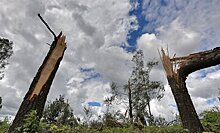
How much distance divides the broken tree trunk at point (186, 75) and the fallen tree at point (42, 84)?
11.9 ft

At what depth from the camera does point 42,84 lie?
258 inches

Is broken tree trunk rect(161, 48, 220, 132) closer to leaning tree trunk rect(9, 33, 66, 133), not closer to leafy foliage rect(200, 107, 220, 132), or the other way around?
leafy foliage rect(200, 107, 220, 132)

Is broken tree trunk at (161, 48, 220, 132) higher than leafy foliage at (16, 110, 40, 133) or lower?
higher

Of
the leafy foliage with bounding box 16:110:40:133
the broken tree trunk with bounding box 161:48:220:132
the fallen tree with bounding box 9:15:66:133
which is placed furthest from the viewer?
the broken tree trunk with bounding box 161:48:220:132

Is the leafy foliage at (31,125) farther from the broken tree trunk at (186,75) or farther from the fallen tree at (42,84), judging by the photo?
the broken tree trunk at (186,75)

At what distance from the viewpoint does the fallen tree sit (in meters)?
6.00

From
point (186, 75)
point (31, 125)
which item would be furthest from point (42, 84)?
point (186, 75)

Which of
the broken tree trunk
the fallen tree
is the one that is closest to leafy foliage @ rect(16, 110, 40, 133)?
the fallen tree

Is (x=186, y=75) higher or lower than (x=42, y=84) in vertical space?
higher

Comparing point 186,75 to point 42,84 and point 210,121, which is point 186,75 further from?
point 42,84

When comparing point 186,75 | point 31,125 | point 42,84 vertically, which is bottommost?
point 31,125

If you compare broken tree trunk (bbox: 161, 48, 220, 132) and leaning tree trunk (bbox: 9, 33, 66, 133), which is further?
broken tree trunk (bbox: 161, 48, 220, 132)

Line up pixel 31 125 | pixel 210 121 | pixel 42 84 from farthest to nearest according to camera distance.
→ pixel 210 121, pixel 42 84, pixel 31 125

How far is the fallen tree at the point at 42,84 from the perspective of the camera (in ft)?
19.7
